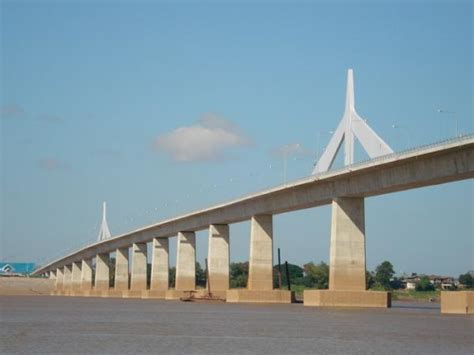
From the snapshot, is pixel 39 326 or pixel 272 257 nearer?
pixel 39 326

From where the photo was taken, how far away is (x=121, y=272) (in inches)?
6206

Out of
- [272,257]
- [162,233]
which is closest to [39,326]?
[272,257]

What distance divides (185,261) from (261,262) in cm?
2679

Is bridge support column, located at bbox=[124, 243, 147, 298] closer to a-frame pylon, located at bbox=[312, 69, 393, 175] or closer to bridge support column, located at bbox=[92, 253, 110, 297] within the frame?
bridge support column, located at bbox=[92, 253, 110, 297]

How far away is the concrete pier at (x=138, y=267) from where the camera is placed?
146m

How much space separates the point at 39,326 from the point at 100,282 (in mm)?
117319

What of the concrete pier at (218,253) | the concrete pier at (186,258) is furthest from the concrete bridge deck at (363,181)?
the concrete pier at (186,258)

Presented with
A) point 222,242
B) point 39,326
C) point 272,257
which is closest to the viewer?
point 39,326

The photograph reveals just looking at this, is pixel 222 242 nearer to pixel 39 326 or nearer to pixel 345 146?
pixel 345 146

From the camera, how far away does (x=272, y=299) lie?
101062 millimetres

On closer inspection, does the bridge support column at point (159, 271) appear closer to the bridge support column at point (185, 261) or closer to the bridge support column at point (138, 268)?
the bridge support column at point (185, 261)

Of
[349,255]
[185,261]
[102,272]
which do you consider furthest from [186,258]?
[102,272]

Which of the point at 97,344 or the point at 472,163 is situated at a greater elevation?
the point at 472,163

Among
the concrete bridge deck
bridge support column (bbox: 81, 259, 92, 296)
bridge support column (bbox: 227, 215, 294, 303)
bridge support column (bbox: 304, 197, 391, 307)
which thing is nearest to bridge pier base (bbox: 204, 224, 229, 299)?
the concrete bridge deck
